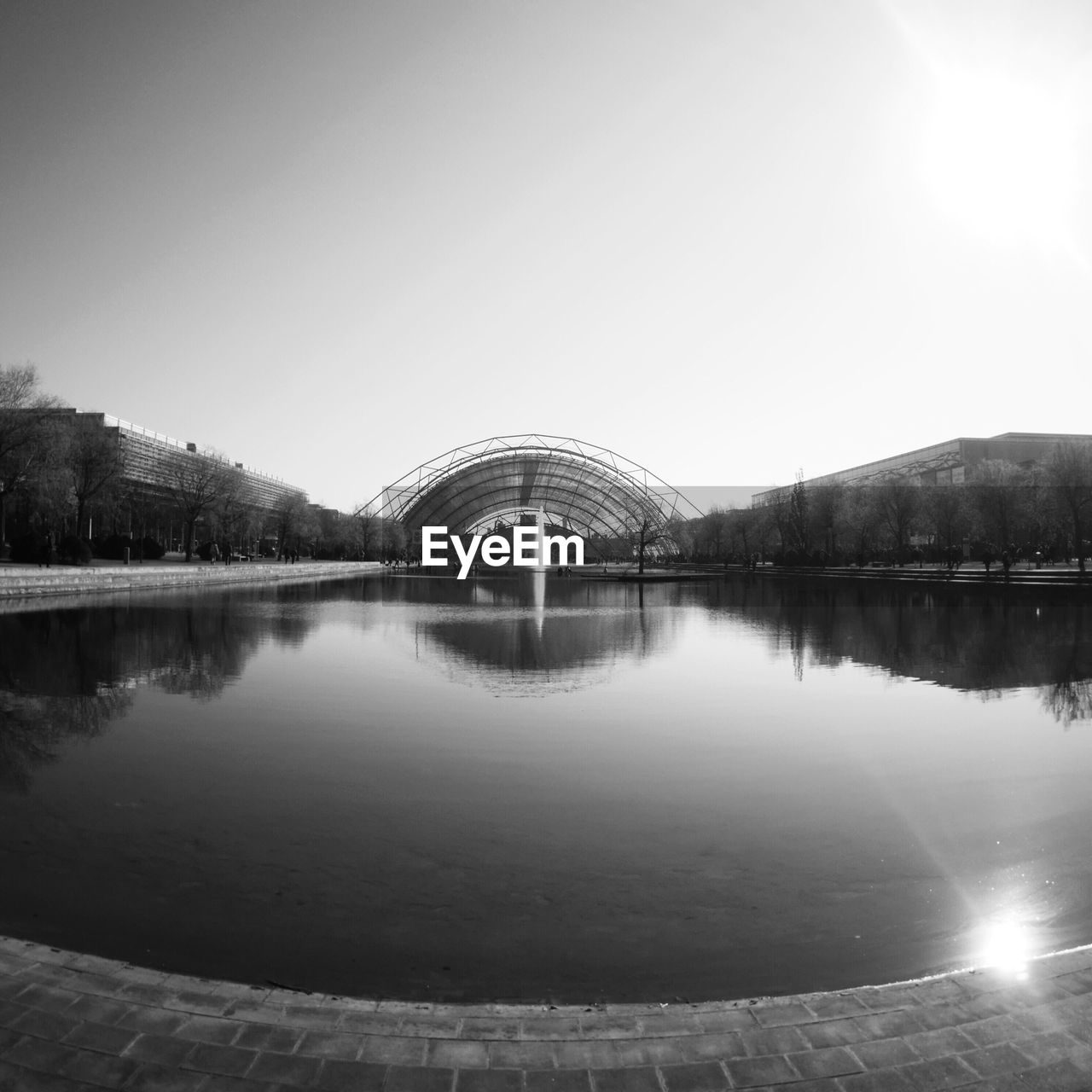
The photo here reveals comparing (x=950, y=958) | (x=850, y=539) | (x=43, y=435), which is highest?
(x=43, y=435)

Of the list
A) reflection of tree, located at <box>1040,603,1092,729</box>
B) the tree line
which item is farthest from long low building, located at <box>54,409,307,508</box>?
reflection of tree, located at <box>1040,603,1092,729</box>

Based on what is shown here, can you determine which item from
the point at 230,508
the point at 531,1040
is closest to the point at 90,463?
the point at 230,508

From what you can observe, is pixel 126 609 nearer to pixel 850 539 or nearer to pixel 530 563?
pixel 850 539

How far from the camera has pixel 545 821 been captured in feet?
23.1

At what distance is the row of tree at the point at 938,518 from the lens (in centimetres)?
4991

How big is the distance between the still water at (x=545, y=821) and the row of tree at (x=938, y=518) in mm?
41089

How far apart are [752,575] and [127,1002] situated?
243 feet

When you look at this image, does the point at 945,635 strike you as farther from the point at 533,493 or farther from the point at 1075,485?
the point at 533,493

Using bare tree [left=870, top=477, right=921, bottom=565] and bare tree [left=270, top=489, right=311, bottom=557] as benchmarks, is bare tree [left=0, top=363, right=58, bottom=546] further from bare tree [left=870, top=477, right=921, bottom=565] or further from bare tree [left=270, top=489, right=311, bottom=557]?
bare tree [left=870, top=477, right=921, bottom=565]

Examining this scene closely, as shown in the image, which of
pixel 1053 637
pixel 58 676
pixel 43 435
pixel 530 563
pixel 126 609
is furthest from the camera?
pixel 530 563

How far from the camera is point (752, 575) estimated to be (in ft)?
245

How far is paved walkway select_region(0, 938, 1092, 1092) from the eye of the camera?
10.7 ft

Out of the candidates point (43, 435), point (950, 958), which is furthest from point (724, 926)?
point (43, 435)

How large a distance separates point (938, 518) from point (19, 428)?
60896 mm
